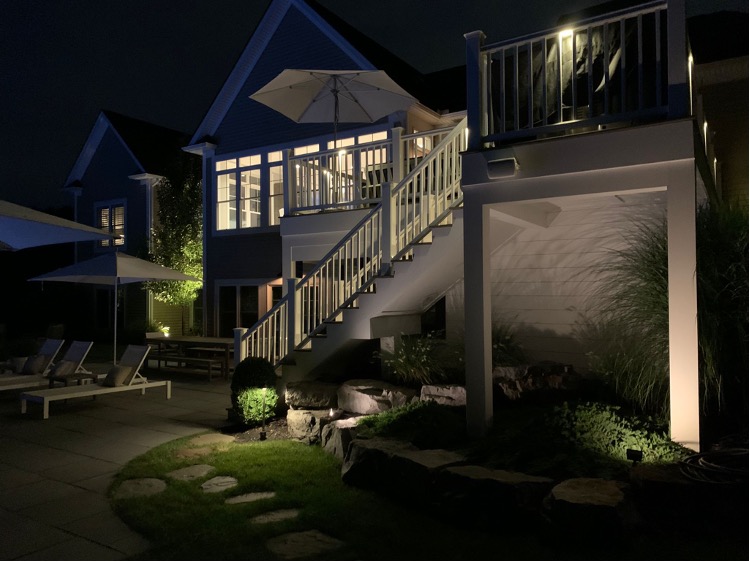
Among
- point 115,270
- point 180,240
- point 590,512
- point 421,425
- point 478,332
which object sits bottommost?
point 590,512

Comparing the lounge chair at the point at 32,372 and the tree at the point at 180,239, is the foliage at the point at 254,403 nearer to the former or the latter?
the lounge chair at the point at 32,372

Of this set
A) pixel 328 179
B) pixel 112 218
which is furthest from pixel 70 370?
pixel 112 218

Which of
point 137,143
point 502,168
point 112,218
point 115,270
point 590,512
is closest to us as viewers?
point 590,512

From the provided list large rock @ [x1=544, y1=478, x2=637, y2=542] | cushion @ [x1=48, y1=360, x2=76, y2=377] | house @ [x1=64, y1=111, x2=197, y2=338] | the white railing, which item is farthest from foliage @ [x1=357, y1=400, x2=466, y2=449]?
house @ [x1=64, y1=111, x2=197, y2=338]

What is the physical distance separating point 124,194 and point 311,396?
593 inches

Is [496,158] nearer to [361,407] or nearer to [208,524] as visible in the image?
[361,407]

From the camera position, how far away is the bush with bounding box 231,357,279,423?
768cm

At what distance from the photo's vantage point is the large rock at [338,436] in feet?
20.1

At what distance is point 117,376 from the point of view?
31.8 ft

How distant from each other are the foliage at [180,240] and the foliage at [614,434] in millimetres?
13925

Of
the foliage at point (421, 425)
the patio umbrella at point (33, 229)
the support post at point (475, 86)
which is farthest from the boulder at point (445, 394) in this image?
the patio umbrella at point (33, 229)

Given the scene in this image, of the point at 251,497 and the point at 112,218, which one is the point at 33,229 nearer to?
the point at 251,497

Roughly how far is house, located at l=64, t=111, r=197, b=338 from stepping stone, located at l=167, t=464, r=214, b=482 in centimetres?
1328

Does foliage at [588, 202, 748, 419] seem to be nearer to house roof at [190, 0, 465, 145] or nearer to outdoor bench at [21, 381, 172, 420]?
outdoor bench at [21, 381, 172, 420]
